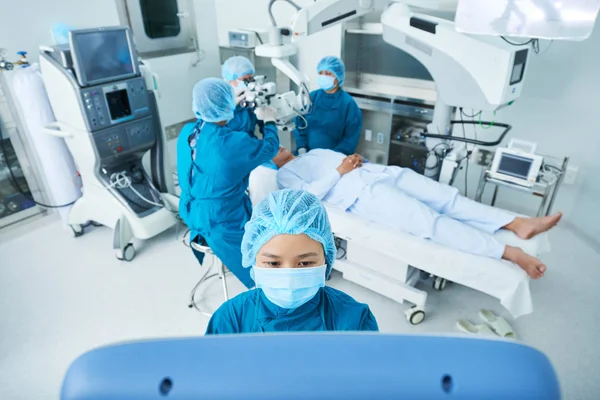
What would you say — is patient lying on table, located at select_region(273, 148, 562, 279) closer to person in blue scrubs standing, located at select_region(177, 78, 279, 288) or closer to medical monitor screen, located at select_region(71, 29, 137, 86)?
person in blue scrubs standing, located at select_region(177, 78, 279, 288)

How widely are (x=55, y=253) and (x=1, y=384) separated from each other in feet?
3.79

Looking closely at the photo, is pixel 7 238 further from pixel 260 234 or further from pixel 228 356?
pixel 228 356

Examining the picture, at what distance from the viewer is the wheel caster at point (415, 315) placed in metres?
2.14

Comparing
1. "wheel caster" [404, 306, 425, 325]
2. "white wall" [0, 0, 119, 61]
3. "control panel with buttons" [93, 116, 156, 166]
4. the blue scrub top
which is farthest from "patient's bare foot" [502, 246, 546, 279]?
"white wall" [0, 0, 119, 61]

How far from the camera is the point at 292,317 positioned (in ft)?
3.24

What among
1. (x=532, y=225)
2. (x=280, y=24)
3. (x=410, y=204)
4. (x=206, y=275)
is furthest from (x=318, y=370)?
(x=280, y=24)

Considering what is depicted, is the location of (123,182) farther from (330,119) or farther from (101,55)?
(330,119)

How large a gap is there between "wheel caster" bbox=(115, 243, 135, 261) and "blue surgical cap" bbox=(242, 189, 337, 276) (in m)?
1.95

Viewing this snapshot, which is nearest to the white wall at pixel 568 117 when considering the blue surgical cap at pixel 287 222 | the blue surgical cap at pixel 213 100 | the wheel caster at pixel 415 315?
the wheel caster at pixel 415 315

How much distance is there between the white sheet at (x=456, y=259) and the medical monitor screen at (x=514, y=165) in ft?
1.38

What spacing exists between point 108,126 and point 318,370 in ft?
8.66

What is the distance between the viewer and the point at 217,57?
4.16 meters

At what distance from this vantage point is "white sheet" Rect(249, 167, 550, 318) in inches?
72.3

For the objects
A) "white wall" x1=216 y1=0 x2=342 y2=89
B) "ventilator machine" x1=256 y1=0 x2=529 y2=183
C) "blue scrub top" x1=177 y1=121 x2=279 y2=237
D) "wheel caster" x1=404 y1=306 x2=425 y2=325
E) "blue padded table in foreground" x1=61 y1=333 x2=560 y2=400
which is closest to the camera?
"blue padded table in foreground" x1=61 y1=333 x2=560 y2=400
